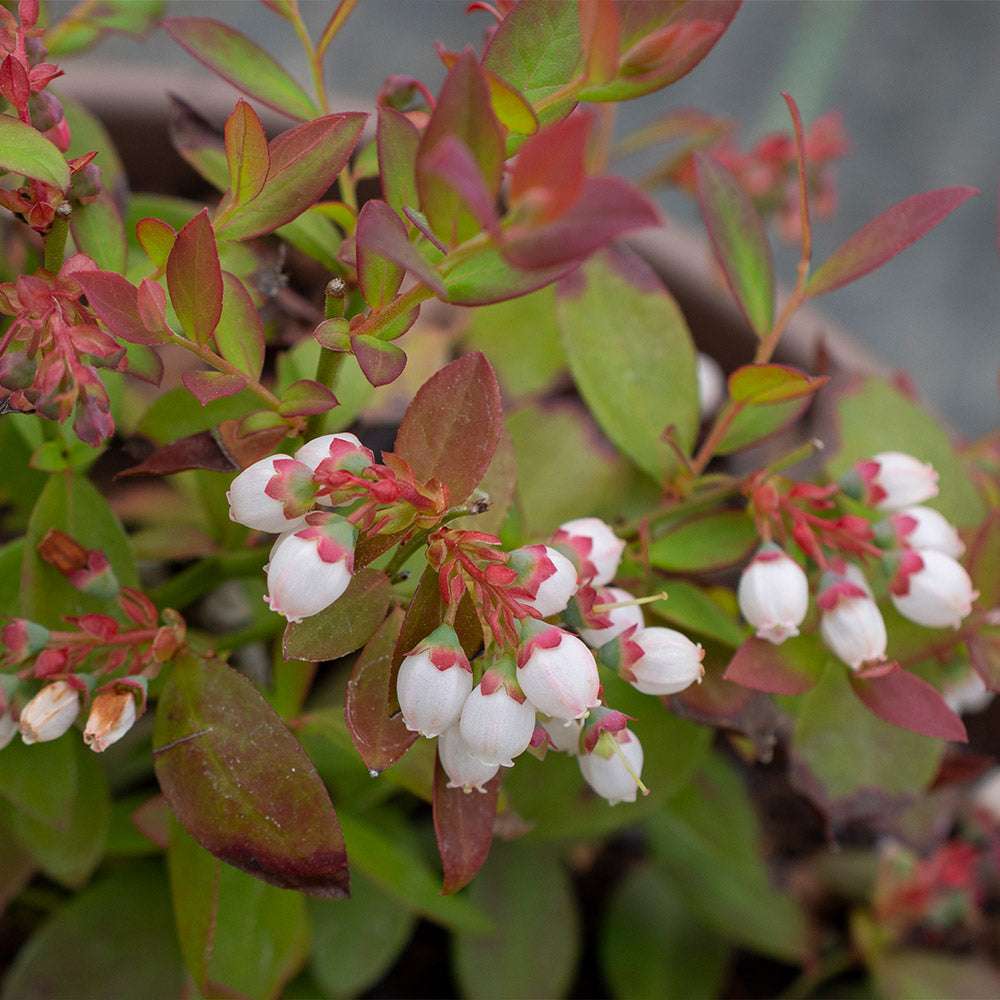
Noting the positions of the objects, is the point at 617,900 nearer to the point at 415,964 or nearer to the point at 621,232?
the point at 415,964

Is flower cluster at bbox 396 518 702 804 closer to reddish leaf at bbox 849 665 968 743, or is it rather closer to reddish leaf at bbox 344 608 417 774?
reddish leaf at bbox 344 608 417 774

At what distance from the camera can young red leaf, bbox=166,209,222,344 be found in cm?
31

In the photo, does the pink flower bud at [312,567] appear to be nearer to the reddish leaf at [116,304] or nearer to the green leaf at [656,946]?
the reddish leaf at [116,304]

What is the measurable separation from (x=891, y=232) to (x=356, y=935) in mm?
471

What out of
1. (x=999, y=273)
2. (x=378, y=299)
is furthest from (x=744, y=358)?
(x=999, y=273)

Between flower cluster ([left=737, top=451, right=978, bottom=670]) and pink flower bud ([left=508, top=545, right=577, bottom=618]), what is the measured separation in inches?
4.4

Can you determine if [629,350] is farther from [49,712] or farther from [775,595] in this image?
[49,712]

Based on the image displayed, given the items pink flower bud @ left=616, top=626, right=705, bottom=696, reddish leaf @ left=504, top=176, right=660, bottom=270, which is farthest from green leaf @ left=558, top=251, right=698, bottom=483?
reddish leaf @ left=504, top=176, right=660, bottom=270

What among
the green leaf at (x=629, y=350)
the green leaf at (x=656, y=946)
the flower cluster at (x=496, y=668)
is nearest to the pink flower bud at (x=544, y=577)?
the flower cluster at (x=496, y=668)

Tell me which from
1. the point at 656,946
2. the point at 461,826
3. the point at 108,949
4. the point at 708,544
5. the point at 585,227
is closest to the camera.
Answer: the point at 585,227

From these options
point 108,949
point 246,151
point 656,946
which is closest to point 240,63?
point 246,151

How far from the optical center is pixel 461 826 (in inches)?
13.5

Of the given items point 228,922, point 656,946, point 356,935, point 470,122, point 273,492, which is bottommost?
point 656,946

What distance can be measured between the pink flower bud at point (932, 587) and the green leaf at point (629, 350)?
144mm
